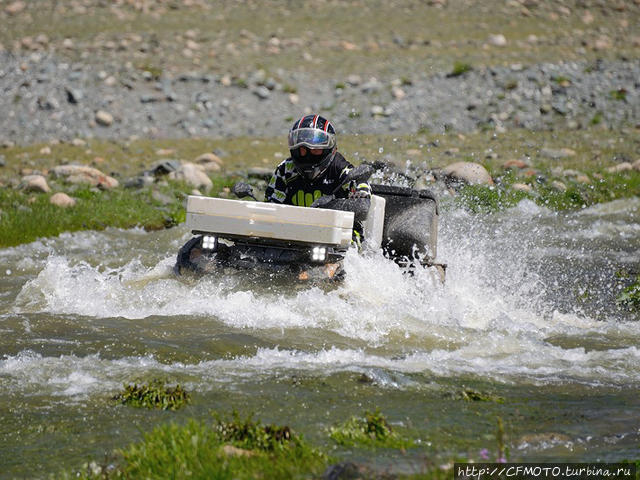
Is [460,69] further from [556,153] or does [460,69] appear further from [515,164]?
[515,164]

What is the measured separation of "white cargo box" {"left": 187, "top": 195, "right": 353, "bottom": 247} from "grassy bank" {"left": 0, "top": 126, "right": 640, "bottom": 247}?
22.0 feet

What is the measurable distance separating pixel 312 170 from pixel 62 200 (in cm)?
749

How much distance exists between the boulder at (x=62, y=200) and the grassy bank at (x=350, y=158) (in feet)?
0.50

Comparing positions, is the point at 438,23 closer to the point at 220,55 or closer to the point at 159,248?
the point at 220,55

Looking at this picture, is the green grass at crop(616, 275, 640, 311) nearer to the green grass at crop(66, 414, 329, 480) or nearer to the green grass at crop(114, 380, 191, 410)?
the green grass at crop(114, 380, 191, 410)

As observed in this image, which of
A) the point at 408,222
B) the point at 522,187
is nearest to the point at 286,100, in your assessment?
the point at 522,187

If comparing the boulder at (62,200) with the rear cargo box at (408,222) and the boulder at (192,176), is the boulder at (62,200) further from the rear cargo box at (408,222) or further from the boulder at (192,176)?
the rear cargo box at (408,222)

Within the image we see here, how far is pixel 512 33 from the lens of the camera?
38062mm

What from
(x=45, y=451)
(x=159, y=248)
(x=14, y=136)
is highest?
(x=14, y=136)

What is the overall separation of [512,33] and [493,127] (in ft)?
39.9

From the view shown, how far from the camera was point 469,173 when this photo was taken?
19.4m

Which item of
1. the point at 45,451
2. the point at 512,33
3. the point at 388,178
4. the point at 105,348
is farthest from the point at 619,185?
the point at 512,33

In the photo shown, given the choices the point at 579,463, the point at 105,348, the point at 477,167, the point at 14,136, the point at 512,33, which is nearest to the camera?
the point at 579,463

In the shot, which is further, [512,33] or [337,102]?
[512,33]
